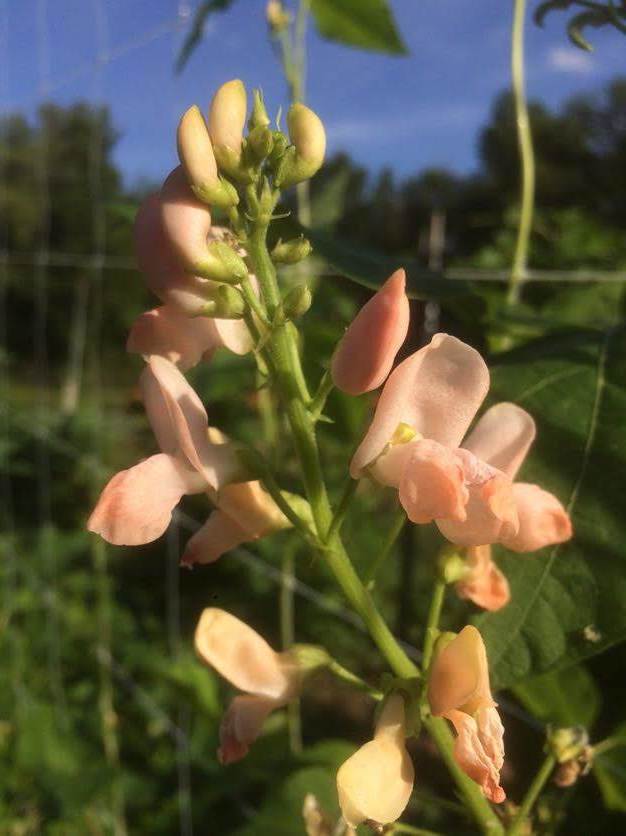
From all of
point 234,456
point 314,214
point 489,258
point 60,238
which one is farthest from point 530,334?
point 60,238

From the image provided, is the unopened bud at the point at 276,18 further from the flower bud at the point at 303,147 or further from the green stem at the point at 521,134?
the flower bud at the point at 303,147

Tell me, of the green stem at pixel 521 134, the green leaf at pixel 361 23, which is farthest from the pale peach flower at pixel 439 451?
the green leaf at pixel 361 23

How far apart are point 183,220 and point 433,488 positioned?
20 cm

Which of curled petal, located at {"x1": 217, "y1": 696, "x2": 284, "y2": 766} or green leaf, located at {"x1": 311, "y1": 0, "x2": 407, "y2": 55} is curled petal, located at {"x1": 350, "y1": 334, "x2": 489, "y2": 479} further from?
green leaf, located at {"x1": 311, "y1": 0, "x2": 407, "y2": 55}

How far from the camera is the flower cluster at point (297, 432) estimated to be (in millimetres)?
503

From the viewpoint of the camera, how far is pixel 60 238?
885cm

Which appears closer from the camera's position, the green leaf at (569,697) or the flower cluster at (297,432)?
the flower cluster at (297,432)

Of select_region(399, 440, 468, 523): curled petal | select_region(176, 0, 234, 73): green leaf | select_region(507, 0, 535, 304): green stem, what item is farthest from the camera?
select_region(176, 0, 234, 73): green leaf

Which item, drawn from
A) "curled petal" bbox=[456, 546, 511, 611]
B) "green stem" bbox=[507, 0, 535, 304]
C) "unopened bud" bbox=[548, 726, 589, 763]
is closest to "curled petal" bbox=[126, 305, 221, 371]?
"curled petal" bbox=[456, 546, 511, 611]

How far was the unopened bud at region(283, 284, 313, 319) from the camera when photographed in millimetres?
522

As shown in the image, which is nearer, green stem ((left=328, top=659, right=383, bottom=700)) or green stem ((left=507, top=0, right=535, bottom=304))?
green stem ((left=328, top=659, right=383, bottom=700))

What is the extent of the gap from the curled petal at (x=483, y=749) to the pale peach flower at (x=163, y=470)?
0.19 meters

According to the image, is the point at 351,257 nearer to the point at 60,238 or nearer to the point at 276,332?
the point at 276,332

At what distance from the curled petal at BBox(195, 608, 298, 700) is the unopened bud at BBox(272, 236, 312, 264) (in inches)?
8.3
